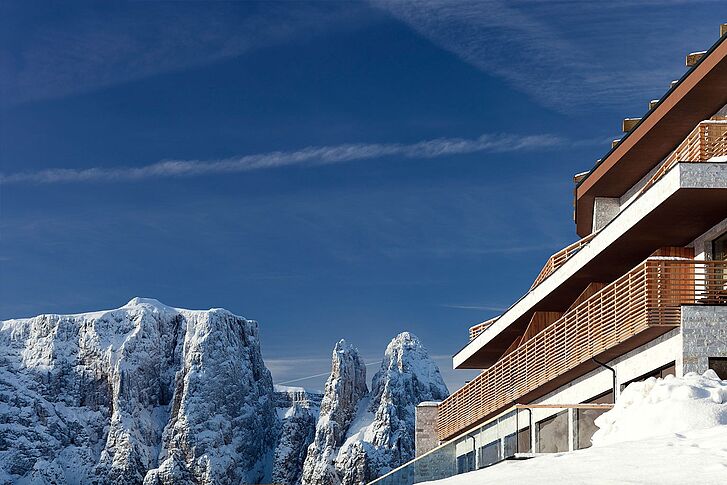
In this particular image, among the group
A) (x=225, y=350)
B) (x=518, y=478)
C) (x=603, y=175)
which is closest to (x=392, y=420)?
(x=225, y=350)

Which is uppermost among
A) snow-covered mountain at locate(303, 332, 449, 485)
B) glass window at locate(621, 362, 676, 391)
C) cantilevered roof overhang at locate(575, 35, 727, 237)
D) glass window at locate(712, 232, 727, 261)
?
snow-covered mountain at locate(303, 332, 449, 485)

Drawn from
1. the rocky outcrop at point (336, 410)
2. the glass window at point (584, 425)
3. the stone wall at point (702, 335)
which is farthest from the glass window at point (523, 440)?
the rocky outcrop at point (336, 410)

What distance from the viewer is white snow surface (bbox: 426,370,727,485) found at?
11391 millimetres

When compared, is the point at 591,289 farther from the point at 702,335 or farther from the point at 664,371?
the point at 702,335

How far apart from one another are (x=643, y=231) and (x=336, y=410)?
170349 millimetres

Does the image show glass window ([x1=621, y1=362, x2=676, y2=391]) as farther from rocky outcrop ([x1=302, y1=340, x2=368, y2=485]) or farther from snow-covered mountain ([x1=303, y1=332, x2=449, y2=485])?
rocky outcrop ([x1=302, y1=340, x2=368, y2=485])

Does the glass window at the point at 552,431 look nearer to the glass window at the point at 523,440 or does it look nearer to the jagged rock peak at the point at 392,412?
the glass window at the point at 523,440

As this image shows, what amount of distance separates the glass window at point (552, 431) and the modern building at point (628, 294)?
25 mm

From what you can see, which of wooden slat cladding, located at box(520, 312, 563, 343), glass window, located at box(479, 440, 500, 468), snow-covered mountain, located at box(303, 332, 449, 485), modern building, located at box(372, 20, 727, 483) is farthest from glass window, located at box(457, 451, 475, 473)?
snow-covered mountain, located at box(303, 332, 449, 485)

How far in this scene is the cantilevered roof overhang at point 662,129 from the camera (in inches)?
900

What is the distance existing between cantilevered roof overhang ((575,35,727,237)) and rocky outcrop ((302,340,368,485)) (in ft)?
521

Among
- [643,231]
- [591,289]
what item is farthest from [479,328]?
[643,231]

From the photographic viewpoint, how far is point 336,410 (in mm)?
190250

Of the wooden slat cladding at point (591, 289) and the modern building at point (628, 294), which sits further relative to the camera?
the wooden slat cladding at point (591, 289)
